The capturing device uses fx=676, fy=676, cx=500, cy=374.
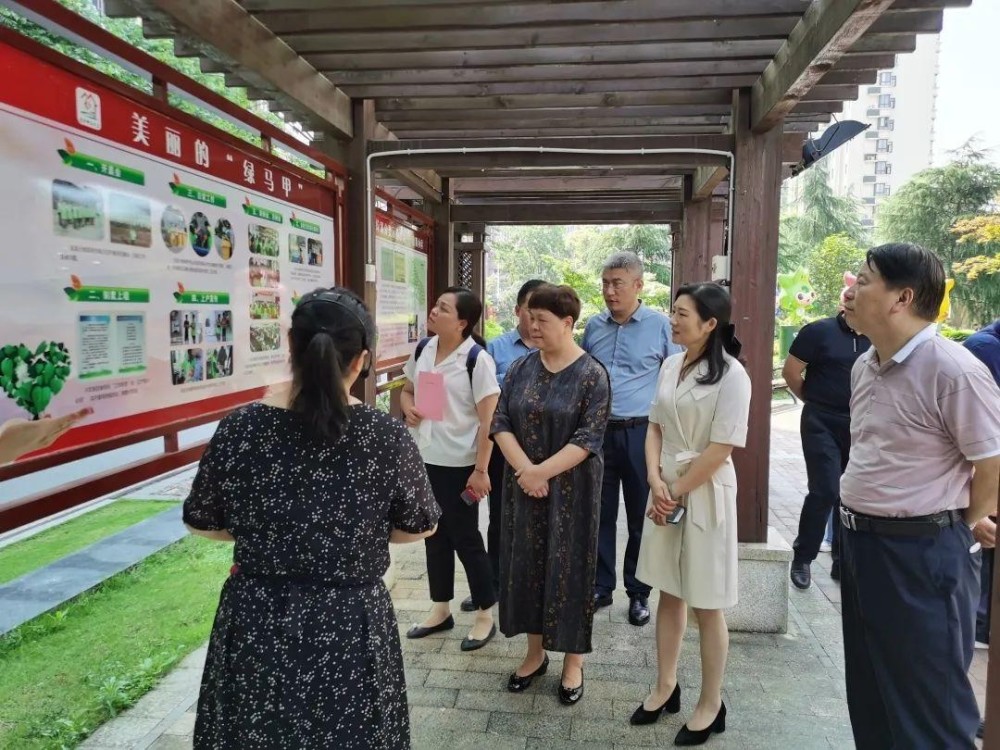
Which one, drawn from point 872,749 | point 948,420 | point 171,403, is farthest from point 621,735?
point 171,403

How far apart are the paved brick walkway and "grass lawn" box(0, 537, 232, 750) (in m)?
0.35

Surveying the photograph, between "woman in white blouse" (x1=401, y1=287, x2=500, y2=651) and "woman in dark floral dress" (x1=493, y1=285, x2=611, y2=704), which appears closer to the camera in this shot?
"woman in dark floral dress" (x1=493, y1=285, x2=611, y2=704)

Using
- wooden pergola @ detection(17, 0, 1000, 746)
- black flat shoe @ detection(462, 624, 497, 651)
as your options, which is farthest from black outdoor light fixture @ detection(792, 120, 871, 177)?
black flat shoe @ detection(462, 624, 497, 651)

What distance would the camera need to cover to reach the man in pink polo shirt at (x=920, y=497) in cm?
173

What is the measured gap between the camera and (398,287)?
14.8 feet

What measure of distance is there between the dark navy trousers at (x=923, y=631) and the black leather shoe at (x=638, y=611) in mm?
1518

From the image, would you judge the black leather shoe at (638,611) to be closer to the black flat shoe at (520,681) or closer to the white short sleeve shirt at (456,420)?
the black flat shoe at (520,681)

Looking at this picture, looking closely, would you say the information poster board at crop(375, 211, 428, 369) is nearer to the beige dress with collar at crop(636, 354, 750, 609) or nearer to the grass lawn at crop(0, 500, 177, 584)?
the beige dress with collar at crop(636, 354, 750, 609)

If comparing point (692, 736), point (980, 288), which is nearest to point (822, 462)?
point (692, 736)

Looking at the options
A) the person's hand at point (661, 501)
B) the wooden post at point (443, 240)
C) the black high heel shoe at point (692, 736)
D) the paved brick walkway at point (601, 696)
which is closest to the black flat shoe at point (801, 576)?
the paved brick walkway at point (601, 696)

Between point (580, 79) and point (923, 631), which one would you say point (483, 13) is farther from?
point (923, 631)

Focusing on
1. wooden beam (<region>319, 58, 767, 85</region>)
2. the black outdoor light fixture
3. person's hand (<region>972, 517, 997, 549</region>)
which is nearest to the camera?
person's hand (<region>972, 517, 997, 549</region>)

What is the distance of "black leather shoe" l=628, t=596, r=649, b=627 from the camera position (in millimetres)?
3312

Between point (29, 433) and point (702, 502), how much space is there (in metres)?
1.95
